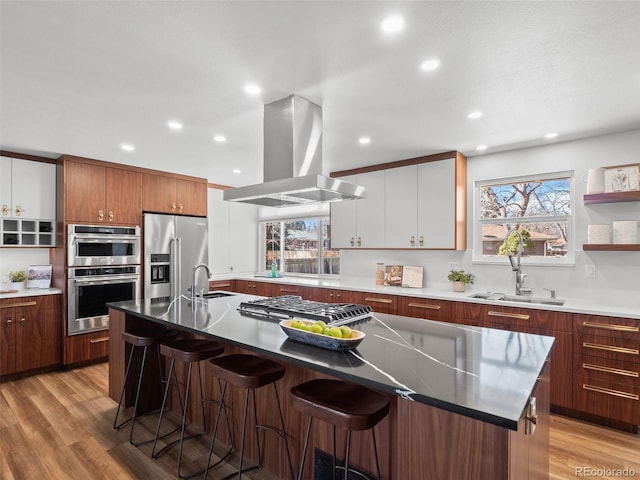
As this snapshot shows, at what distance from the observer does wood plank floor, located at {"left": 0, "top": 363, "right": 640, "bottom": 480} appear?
220 centimetres

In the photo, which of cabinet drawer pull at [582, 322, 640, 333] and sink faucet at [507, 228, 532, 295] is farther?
sink faucet at [507, 228, 532, 295]

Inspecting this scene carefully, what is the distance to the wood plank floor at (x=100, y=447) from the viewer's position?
220 centimetres

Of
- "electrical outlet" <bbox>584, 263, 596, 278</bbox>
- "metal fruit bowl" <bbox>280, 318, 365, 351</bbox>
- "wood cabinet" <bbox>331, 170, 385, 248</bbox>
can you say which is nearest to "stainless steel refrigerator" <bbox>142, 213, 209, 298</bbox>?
"wood cabinet" <bbox>331, 170, 385, 248</bbox>

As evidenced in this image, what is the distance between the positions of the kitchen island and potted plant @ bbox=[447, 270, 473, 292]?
166cm

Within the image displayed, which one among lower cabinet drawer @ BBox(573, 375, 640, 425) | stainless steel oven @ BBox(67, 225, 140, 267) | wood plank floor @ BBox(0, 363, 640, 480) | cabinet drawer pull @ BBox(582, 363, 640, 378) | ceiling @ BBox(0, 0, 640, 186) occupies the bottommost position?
wood plank floor @ BBox(0, 363, 640, 480)

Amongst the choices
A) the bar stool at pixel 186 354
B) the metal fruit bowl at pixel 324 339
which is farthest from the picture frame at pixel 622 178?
the bar stool at pixel 186 354

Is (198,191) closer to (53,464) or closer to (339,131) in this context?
(339,131)

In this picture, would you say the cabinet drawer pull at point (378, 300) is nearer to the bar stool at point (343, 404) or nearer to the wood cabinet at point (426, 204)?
the wood cabinet at point (426, 204)

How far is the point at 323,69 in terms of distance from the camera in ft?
6.83

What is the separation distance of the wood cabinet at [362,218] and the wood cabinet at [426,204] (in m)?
0.10

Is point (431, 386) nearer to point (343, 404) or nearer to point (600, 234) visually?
point (343, 404)

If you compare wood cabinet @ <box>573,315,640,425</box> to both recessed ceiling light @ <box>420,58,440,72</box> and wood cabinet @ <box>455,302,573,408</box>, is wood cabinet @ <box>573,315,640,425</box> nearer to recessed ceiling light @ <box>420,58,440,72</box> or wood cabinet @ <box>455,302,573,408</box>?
wood cabinet @ <box>455,302,573,408</box>

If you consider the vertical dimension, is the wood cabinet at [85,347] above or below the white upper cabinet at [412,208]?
below

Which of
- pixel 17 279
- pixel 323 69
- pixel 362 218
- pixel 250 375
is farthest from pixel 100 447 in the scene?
pixel 362 218
